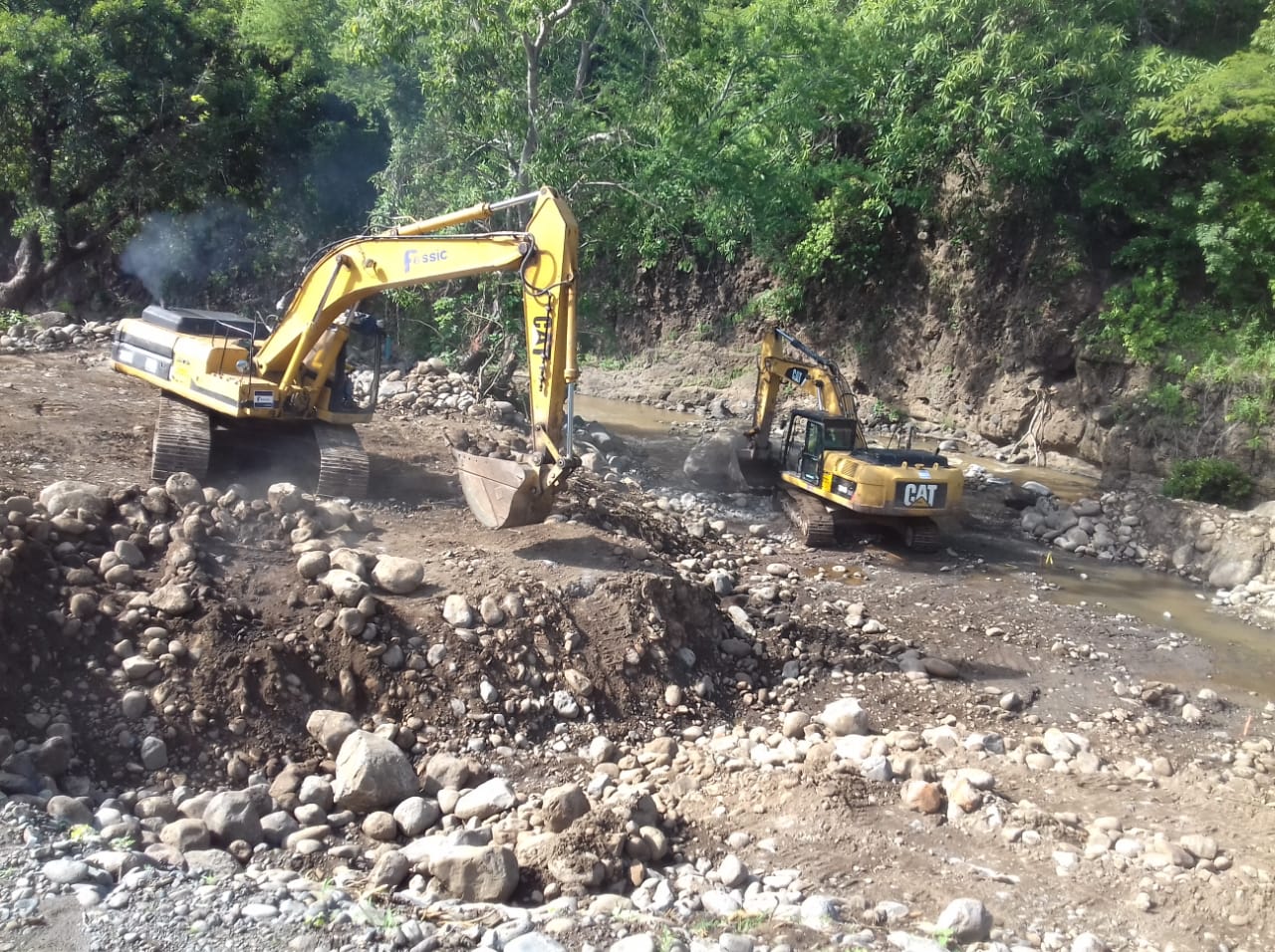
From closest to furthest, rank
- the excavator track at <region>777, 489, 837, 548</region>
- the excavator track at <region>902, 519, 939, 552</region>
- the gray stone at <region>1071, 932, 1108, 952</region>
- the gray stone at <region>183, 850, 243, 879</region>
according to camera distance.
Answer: the gray stone at <region>183, 850, 243, 879</region> → the gray stone at <region>1071, 932, 1108, 952</region> → the excavator track at <region>777, 489, 837, 548</region> → the excavator track at <region>902, 519, 939, 552</region>

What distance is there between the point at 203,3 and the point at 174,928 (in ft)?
70.3

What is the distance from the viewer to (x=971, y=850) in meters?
6.25

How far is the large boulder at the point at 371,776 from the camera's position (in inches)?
249

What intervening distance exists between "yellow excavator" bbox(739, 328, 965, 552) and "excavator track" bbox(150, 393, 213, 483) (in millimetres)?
6817

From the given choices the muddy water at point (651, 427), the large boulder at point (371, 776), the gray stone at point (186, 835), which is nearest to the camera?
the gray stone at point (186, 835)

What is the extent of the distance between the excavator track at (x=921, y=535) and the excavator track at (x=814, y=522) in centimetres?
91

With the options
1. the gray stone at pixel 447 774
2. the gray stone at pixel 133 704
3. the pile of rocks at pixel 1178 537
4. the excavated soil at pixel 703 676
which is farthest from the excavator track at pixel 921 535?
the gray stone at pixel 133 704

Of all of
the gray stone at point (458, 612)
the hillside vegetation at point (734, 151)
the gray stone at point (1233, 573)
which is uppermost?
the hillside vegetation at point (734, 151)

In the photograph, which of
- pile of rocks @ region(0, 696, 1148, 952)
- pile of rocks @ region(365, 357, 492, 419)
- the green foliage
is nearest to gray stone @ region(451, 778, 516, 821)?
pile of rocks @ region(0, 696, 1148, 952)

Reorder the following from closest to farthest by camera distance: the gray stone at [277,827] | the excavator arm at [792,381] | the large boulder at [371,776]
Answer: the gray stone at [277,827] < the large boulder at [371,776] < the excavator arm at [792,381]

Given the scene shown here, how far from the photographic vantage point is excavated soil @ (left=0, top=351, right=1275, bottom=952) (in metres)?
6.05

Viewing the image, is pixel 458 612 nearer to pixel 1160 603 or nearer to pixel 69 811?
pixel 69 811

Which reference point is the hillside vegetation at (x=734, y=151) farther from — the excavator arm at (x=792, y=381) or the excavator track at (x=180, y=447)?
the excavator track at (x=180, y=447)

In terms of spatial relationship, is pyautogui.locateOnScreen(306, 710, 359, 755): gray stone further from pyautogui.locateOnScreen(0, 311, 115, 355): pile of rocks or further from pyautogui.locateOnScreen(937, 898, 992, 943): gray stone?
pyautogui.locateOnScreen(0, 311, 115, 355): pile of rocks
